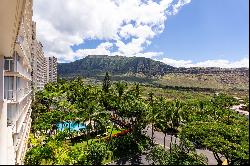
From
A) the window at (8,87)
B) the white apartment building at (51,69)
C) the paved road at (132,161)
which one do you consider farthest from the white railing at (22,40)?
the white apartment building at (51,69)

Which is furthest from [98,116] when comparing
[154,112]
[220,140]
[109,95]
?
[109,95]

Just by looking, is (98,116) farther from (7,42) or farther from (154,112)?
(7,42)

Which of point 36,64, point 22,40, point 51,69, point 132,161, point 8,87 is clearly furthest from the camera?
point 51,69

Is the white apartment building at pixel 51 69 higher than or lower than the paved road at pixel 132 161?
higher

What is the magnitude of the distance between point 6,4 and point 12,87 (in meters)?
A: 18.4

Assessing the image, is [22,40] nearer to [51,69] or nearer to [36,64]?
[36,64]

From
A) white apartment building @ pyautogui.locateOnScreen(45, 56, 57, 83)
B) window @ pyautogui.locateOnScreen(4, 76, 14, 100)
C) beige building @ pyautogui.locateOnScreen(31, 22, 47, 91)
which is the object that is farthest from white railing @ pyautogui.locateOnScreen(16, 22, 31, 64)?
white apartment building @ pyautogui.locateOnScreen(45, 56, 57, 83)

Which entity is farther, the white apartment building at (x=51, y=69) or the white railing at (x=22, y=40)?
the white apartment building at (x=51, y=69)

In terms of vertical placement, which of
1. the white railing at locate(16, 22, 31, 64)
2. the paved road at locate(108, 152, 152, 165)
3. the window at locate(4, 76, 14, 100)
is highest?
the white railing at locate(16, 22, 31, 64)

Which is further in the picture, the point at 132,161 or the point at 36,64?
the point at 36,64

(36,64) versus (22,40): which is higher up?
(36,64)

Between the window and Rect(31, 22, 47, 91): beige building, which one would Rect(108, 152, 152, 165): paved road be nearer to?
the window

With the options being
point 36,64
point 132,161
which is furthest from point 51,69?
point 132,161

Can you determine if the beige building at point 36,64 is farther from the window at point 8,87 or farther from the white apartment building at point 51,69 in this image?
the white apartment building at point 51,69
